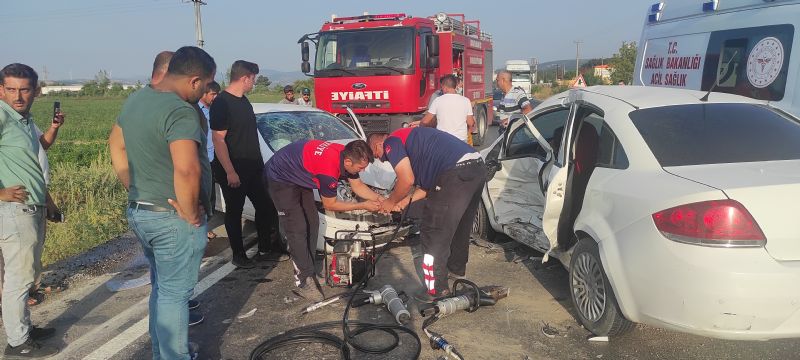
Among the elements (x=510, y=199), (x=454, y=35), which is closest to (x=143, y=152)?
(x=510, y=199)

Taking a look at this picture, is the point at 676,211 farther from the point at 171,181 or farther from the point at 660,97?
the point at 171,181

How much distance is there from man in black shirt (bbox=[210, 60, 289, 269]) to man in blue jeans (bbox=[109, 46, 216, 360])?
198cm

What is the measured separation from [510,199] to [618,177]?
216cm

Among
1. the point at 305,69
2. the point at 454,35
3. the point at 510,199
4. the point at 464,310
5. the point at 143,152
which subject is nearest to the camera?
the point at 143,152

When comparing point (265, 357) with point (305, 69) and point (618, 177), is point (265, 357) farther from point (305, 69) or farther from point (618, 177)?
point (305, 69)

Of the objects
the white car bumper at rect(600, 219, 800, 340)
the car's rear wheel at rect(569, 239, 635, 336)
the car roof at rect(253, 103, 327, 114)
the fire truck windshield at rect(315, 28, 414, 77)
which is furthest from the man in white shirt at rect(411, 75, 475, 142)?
the white car bumper at rect(600, 219, 800, 340)

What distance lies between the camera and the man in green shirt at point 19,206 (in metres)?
3.53

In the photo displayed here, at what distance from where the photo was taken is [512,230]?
5.37 meters

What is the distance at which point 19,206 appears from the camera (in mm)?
3576

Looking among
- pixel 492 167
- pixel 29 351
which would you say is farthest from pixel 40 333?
pixel 492 167

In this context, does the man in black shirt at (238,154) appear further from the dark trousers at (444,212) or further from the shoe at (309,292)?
the dark trousers at (444,212)

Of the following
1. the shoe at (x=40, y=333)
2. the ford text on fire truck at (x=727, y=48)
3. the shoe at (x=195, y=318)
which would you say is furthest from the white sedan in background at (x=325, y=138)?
the ford text on fire truck at (x=727, y=48)

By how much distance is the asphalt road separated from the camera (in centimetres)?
364

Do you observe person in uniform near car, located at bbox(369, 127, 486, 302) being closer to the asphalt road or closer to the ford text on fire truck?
the asphalt road
